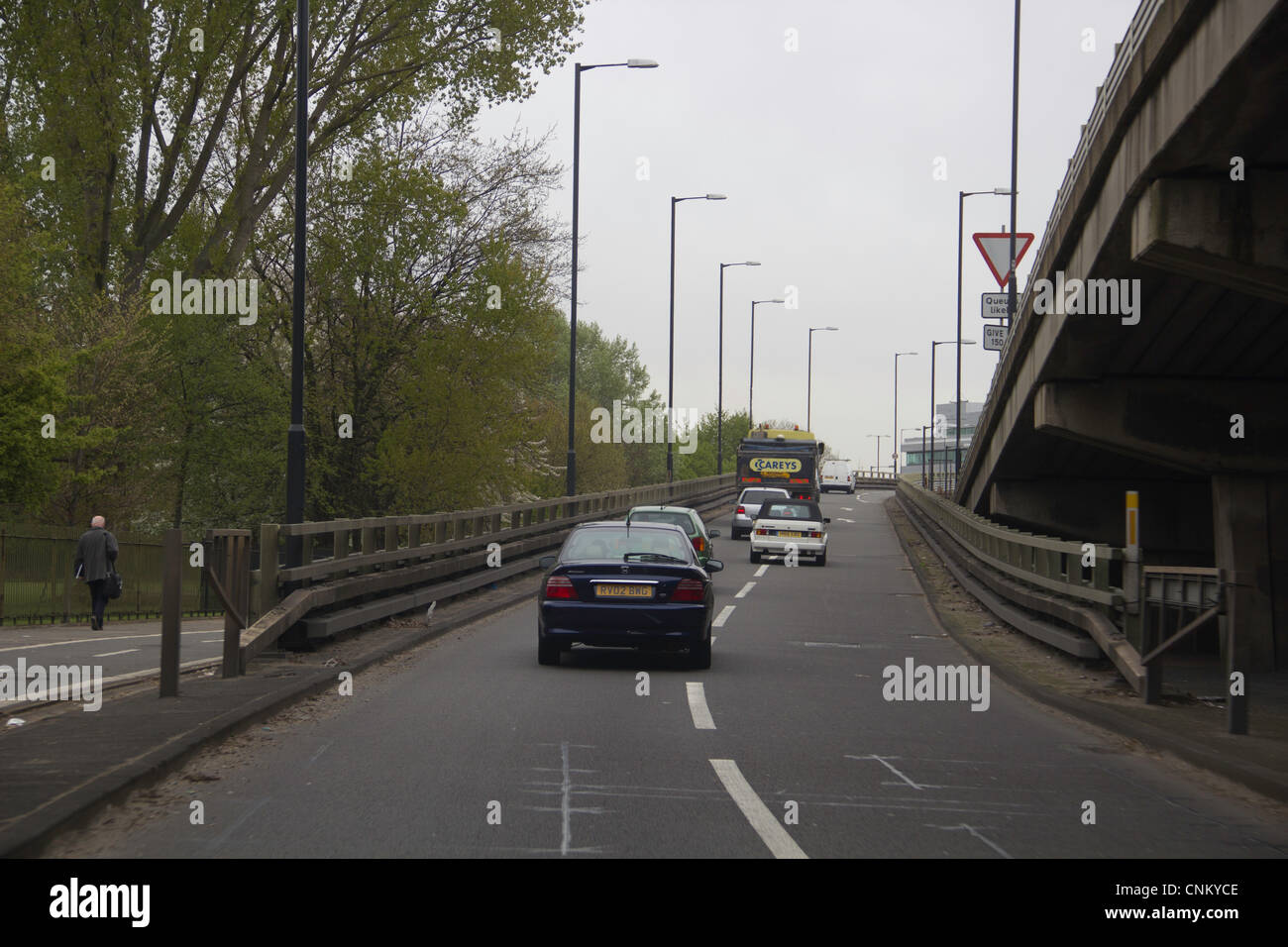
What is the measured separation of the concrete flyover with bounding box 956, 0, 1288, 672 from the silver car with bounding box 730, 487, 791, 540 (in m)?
11.0

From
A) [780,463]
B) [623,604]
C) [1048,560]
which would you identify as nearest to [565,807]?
[623,604]

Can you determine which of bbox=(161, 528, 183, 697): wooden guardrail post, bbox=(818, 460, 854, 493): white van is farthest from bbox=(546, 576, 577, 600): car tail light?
bbox=(818, 460, 854, 493): white van

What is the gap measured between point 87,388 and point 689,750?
87.2 ft

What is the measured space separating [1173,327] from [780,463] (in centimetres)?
3553

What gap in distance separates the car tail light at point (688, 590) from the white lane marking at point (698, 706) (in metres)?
0.93

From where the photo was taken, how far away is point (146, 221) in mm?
29125

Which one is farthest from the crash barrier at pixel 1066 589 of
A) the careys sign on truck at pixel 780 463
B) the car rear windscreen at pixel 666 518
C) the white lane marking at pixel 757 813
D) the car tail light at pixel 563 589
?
the careys sign on truck at pixel 780 463

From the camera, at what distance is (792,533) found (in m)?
34.0

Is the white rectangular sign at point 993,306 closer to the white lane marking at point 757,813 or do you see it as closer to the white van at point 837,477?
the white lane marking at point 757,813

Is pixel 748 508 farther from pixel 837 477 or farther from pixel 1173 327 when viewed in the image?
pixel 837 477

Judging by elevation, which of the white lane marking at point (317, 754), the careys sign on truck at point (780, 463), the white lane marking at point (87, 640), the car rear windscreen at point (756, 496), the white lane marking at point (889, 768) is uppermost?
the careys sign on truck at point (780, 463)

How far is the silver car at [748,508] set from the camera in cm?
4200
